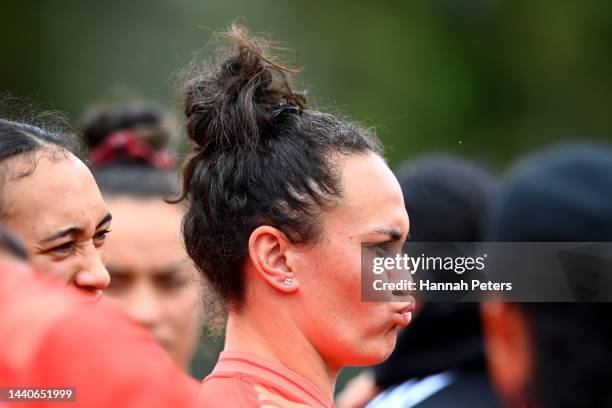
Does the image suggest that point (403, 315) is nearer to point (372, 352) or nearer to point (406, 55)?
point (372, 352)

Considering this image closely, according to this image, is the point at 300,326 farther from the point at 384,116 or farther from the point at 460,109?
the point at 460,109

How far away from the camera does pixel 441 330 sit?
3.89 metres

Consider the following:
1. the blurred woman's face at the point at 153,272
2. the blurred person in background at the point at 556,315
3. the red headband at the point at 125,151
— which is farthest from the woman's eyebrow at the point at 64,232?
the red headband at the point at 125,151

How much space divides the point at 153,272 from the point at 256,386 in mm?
2506

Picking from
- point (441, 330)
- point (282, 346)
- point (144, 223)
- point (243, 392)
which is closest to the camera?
point (243, 392)

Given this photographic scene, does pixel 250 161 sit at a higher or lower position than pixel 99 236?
higher

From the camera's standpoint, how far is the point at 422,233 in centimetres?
393

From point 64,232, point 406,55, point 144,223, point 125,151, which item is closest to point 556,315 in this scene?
point 64,232

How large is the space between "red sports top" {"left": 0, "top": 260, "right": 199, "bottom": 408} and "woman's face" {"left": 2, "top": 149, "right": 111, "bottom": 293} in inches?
49.0

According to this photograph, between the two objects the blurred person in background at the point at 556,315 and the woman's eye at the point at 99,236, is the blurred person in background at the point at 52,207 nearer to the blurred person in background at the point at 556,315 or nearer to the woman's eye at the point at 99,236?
the woman's eye at the point at 99,236

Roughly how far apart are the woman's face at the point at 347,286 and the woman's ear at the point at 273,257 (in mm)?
30

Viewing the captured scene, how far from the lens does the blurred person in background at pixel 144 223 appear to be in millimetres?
4949

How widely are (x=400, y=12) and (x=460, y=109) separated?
6.26 feet

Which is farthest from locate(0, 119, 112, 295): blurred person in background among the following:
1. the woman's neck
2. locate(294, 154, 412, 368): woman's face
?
locate(294, 154, 412, 368): woman's face
